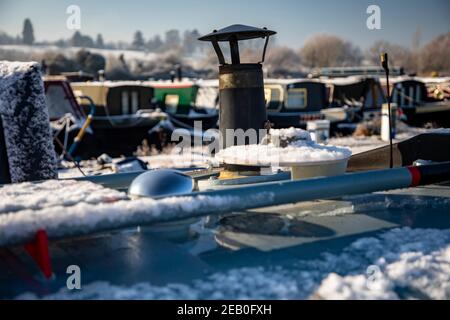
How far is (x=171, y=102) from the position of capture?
26.0 m

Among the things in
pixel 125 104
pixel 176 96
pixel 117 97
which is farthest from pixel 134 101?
pixel 176 96

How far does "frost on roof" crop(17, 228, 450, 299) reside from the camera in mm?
2709

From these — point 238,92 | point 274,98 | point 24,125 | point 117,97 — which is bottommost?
point 274,98

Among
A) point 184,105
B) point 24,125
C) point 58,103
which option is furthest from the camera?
point 184,105

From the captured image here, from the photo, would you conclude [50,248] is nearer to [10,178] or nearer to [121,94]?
[10,178]

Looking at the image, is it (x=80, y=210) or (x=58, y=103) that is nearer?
(x=80, y=210)

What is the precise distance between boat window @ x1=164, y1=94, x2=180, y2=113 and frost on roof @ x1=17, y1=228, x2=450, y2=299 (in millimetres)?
22920

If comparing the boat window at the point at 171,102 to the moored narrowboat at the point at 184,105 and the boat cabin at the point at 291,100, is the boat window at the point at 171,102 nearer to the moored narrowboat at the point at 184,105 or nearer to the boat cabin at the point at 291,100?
the moored narrowboat at the point at 184,105

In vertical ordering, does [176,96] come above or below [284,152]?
above

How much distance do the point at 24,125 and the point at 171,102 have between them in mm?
20956

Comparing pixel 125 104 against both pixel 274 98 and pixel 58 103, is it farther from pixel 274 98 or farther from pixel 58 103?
pixel 274 98

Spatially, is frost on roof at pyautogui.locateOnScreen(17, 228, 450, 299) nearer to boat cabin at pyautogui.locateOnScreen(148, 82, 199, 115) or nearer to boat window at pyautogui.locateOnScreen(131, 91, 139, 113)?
boat window at pyautogui.locateOnScreen(131, 91, 139, 113)

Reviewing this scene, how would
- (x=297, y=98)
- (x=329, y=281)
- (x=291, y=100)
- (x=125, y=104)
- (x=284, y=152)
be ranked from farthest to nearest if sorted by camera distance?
(x=125, y=104) → (x=297, y=98) → (x=291, y=100) → (x=284, y=152) → (x=329, y=281)

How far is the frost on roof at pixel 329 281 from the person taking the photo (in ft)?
8.89
